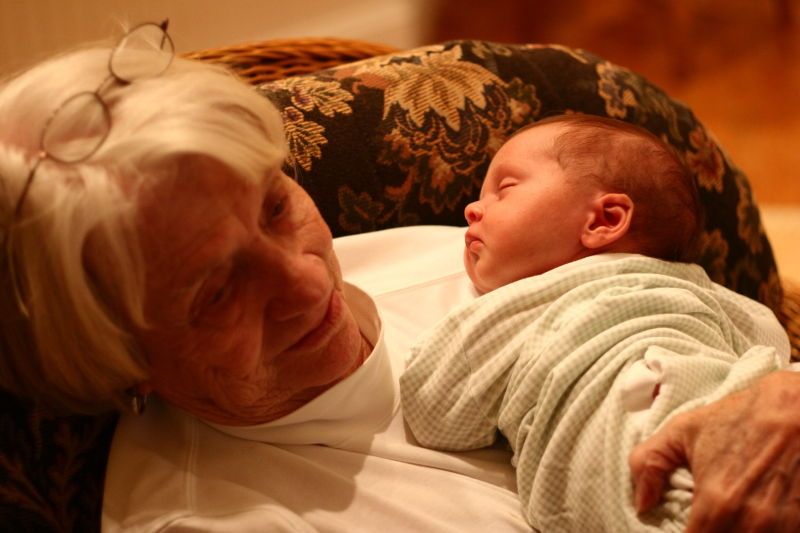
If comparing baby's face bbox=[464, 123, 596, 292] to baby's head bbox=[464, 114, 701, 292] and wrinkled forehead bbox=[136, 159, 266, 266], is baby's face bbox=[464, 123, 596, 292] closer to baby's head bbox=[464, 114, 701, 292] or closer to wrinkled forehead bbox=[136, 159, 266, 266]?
baby's head bbox=[464, 114, 701, 292]

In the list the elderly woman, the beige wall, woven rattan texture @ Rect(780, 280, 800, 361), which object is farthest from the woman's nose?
the beige wall

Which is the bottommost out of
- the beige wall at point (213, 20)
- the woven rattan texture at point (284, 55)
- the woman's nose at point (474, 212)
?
the beige wall at point (213, 20)

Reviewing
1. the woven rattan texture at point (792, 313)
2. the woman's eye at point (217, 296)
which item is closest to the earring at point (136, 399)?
the woman's eye at point (217, 296)

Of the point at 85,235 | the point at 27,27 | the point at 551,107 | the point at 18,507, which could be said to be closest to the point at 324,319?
the point at 85,235

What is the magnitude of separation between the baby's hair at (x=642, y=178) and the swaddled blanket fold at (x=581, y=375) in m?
0.07

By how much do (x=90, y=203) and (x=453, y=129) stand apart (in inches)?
32.5

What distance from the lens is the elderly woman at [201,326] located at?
0.87 meters

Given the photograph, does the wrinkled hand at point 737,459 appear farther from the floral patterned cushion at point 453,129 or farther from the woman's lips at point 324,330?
the floral patterned cushion at point 453,129

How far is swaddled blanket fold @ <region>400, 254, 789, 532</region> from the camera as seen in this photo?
981mm

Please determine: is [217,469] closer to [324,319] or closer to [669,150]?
[324,319]

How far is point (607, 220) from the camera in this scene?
1.21 m

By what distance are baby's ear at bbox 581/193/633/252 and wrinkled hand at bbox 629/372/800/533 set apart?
309 millimetres

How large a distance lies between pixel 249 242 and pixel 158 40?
0.98ft

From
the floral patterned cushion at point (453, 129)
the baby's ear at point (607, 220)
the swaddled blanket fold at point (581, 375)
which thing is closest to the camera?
the swaddled blanket fold at point (581, 375)
